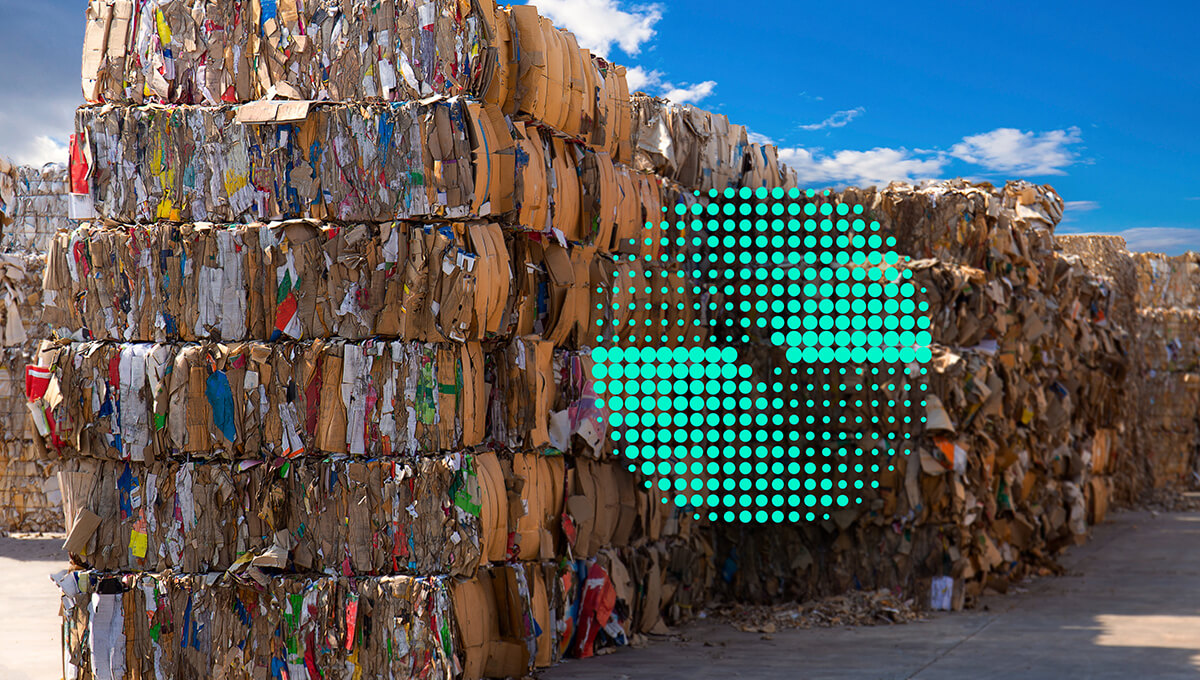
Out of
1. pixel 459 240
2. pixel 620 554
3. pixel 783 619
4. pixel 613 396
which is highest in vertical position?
pixel 459 240

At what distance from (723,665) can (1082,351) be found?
7909 millimetres

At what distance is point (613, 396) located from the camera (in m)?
8.05

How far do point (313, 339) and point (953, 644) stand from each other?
14.8 feet

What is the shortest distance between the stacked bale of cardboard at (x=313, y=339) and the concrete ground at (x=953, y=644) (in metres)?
0.83

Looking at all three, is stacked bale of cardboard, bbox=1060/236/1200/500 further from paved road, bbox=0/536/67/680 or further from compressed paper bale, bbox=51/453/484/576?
paved road, bbox=0/536/67/680

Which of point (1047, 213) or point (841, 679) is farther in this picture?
point (1047, 213)

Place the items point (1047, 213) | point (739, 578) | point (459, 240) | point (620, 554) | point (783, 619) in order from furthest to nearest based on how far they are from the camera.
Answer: point (1047, 213)
point (739, 578)
point (783, 619)
point (620, 554)
point (459, 240)

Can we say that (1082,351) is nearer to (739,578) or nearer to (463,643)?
(739,578)

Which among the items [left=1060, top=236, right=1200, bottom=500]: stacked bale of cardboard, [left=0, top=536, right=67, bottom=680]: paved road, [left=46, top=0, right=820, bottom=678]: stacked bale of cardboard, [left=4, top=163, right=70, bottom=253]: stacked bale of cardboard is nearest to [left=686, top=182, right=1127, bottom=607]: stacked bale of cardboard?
[left=46, top=0, right=820, bottom=678]: stacked bale of cardboard

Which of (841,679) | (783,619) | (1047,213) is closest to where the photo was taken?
(841,679)

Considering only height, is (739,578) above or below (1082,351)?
below

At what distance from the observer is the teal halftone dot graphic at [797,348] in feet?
28.8

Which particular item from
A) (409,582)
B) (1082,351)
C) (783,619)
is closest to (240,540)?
(409,582)

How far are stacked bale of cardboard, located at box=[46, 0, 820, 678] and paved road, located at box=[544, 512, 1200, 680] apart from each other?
99 centimetres
